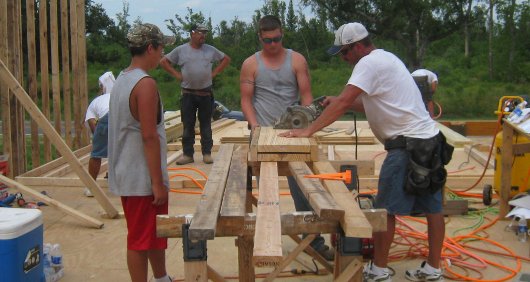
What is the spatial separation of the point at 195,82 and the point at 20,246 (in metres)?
4.71

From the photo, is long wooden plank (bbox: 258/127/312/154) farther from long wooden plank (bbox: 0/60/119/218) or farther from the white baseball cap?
long wooden plank (bbox: 0/60/119/218)

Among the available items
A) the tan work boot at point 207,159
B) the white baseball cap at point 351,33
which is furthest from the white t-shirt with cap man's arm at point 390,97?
the tan work boot at point 207,159

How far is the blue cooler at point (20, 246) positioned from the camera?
126 inches

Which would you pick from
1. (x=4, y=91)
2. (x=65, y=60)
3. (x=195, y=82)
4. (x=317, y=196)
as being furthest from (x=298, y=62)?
(x=65, y=60)

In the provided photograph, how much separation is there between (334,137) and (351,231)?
693 cm

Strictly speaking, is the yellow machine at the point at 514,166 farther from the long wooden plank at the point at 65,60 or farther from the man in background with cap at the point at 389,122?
the long wooden plank at the point at 65,60

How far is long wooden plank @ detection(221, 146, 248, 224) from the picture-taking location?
249 centimetres

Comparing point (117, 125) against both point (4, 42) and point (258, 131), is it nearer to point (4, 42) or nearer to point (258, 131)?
point (258, 131)

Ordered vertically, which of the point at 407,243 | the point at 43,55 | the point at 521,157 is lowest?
the point at 407,243

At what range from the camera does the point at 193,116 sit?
26.0 ft

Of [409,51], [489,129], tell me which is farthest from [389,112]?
[409,51]

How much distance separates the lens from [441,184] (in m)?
3.80

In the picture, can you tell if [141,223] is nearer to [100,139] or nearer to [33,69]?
[100,139]

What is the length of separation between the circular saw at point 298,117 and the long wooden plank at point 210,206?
80cm
